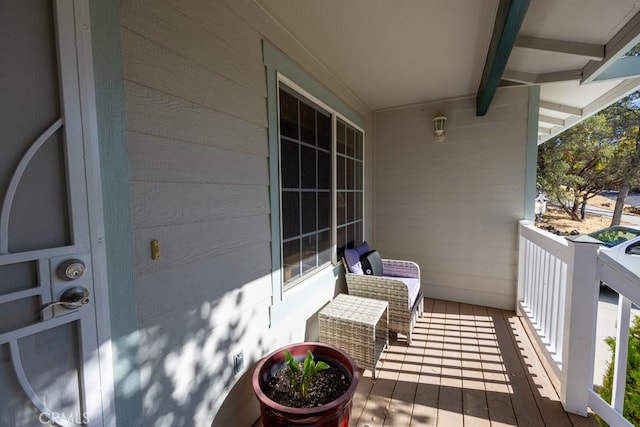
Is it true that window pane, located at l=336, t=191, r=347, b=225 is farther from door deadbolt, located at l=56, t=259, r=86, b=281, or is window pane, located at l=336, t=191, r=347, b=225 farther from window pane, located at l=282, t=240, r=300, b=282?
door deadbolt, located at l=56, t=259, r=86, b=281

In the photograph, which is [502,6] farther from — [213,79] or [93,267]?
[93,267]

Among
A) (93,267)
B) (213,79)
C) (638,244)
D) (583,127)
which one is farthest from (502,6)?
(583,127)

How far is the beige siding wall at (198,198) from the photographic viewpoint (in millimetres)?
1113

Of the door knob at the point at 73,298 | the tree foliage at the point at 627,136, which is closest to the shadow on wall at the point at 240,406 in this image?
the door knob at the point at 73,298

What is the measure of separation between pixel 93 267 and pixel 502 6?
8.53 feet

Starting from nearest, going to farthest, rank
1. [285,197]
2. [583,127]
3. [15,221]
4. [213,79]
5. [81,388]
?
[15,221] < [81,388] < [213,79] < [285,197] < [583,127]

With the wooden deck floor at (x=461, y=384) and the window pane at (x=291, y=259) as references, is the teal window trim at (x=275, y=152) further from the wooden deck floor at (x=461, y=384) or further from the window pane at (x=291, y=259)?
the wooden deck floor at (x=461, y=384)

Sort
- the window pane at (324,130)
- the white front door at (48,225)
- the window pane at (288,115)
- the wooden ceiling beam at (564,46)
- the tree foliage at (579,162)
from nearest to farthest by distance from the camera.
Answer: the white front door at (48,225) < the window pane at (288,115) < the wooden ceiling beam at (564,46) < the window pane at (324,130) < the tree foliage at (579,162)

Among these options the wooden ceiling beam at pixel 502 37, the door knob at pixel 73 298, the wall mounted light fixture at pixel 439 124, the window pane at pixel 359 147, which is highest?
the wooden ceiling beam at pixel 502 37

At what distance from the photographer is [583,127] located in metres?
8.16

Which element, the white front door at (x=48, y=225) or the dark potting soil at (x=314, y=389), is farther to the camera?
the dark potting soil at (x=314, y=389)

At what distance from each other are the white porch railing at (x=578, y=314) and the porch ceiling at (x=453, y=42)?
160cm

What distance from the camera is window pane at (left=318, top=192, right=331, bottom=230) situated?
8.61ft

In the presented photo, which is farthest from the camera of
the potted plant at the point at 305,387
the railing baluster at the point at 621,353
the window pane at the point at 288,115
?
the window pane at the point at 288,115
